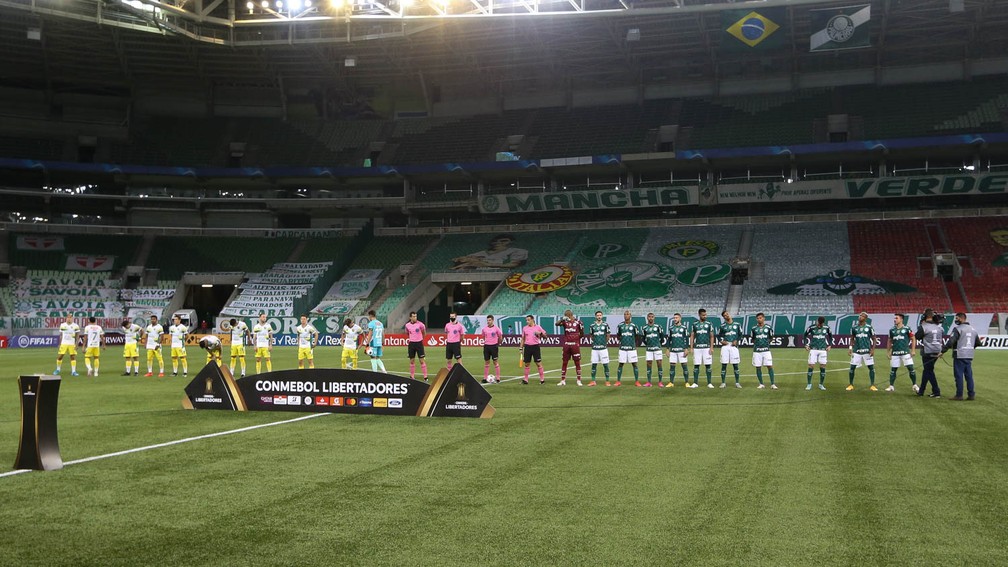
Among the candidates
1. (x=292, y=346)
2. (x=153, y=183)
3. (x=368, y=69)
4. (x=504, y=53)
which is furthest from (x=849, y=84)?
(x=153, y=183)

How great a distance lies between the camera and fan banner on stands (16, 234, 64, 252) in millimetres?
58812

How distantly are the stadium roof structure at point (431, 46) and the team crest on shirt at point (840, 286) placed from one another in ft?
47.7

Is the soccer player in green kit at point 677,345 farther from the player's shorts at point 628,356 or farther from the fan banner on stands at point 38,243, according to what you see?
the fan banner on stands at point 38,243

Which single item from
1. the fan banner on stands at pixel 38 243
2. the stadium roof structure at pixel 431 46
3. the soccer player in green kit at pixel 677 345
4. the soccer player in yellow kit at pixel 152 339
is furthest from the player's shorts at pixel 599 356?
the fan banner on stands at pixel 38 243

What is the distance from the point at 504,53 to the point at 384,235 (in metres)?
Result: 17.2

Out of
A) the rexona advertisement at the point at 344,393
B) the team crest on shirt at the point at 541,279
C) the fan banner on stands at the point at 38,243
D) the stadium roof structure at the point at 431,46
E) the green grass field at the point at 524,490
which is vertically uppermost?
the stadium roof structure at the point at 431,46

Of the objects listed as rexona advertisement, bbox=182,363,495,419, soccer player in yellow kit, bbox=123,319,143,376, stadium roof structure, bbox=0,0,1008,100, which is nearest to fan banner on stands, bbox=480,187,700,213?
stadium roof structure, bbox=0,0,1008,100

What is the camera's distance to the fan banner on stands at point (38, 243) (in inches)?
2315

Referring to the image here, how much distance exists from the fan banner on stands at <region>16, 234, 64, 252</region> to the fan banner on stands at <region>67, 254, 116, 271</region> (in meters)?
1.46

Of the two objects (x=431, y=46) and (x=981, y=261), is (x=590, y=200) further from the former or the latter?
(x=981, y=261)

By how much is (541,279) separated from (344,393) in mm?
38972

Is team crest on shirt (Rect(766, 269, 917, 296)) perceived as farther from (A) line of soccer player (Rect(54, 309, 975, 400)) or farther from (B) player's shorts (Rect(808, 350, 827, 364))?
(B) player's shorts (Rect(808, 350, 827, 364))

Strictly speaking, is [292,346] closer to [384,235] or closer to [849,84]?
[384,235]

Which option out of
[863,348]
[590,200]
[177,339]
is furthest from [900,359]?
[590,200]
